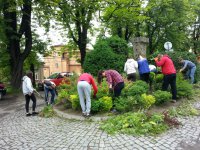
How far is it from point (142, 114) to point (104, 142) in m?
1.68

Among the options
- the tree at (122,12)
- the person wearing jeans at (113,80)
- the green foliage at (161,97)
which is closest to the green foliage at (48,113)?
the person wearing jeans at (113,80)

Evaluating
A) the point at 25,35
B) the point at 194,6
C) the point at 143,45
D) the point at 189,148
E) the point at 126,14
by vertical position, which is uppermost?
the point at 194,6

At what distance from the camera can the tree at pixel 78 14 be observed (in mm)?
16141

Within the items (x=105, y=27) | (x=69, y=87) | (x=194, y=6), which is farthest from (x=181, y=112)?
(x=194, y=6)

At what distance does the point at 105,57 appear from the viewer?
11.4 m

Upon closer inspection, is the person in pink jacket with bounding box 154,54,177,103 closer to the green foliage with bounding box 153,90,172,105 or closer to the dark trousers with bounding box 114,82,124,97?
the green foliage with bounding box 153,90,172,105

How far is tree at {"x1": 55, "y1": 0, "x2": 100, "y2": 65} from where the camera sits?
1614cm

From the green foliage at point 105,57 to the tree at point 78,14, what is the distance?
5517 mm

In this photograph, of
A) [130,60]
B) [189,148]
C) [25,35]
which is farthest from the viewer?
[25,35]

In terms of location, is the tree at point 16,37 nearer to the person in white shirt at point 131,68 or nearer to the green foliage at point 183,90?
the person in white shirt at point 131,68

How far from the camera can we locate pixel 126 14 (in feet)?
67.7

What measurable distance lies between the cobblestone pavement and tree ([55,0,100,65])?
35.8ft

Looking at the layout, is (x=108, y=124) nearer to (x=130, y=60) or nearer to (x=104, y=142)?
(x=104, y=142)

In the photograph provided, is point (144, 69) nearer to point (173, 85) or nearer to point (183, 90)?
point (173, 85)
